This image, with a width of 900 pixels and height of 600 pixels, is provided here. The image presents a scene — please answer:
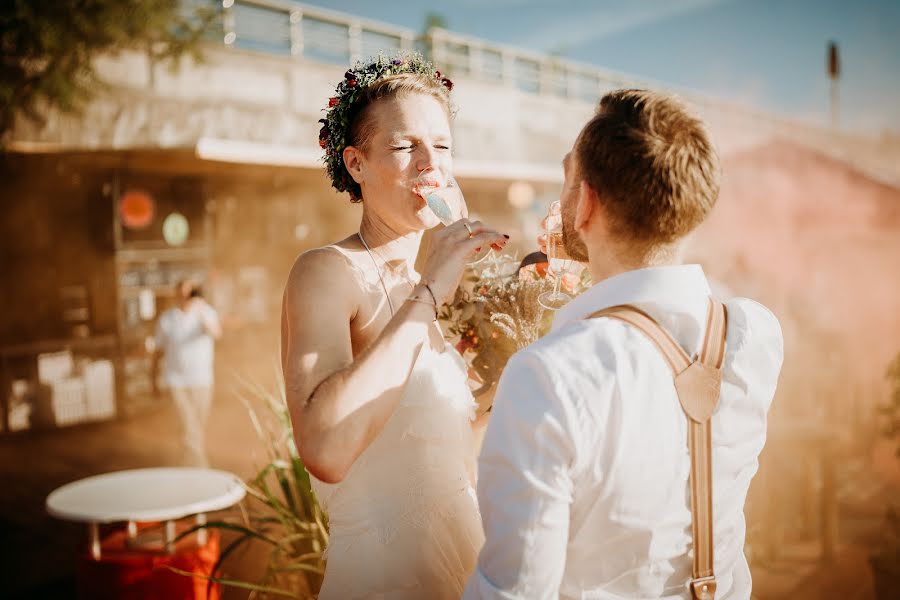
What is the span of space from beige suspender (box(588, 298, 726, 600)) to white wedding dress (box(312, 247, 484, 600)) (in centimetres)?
62

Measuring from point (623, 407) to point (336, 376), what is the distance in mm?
575

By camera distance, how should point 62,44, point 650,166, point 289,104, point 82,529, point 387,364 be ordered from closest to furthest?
point 650,166, point 387,364, point 82,529, point 62,44, point 289,104

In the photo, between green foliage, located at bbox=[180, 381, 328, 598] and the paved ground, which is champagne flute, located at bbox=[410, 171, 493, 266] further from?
the paved ground

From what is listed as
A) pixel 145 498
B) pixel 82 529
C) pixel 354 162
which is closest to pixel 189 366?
pixel 82 529

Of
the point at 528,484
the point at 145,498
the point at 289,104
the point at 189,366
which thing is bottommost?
the point at 145,498

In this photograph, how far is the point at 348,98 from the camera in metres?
1.70

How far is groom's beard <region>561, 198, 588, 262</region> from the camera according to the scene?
1.26 meters

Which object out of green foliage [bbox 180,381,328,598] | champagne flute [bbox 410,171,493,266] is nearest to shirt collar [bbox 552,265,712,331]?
champagne flute [bbox 410,171,493,266]

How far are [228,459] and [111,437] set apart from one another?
2.06 meters

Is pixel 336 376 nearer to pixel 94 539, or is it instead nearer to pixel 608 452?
pixel 608 452

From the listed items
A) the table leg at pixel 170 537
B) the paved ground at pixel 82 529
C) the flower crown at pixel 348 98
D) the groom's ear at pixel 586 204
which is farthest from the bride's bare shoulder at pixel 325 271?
the table leg at pixel 170 537

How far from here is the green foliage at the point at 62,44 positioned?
784cm

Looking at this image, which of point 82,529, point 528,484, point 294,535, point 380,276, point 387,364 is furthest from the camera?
point 82,529

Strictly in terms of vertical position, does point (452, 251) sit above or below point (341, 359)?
above
